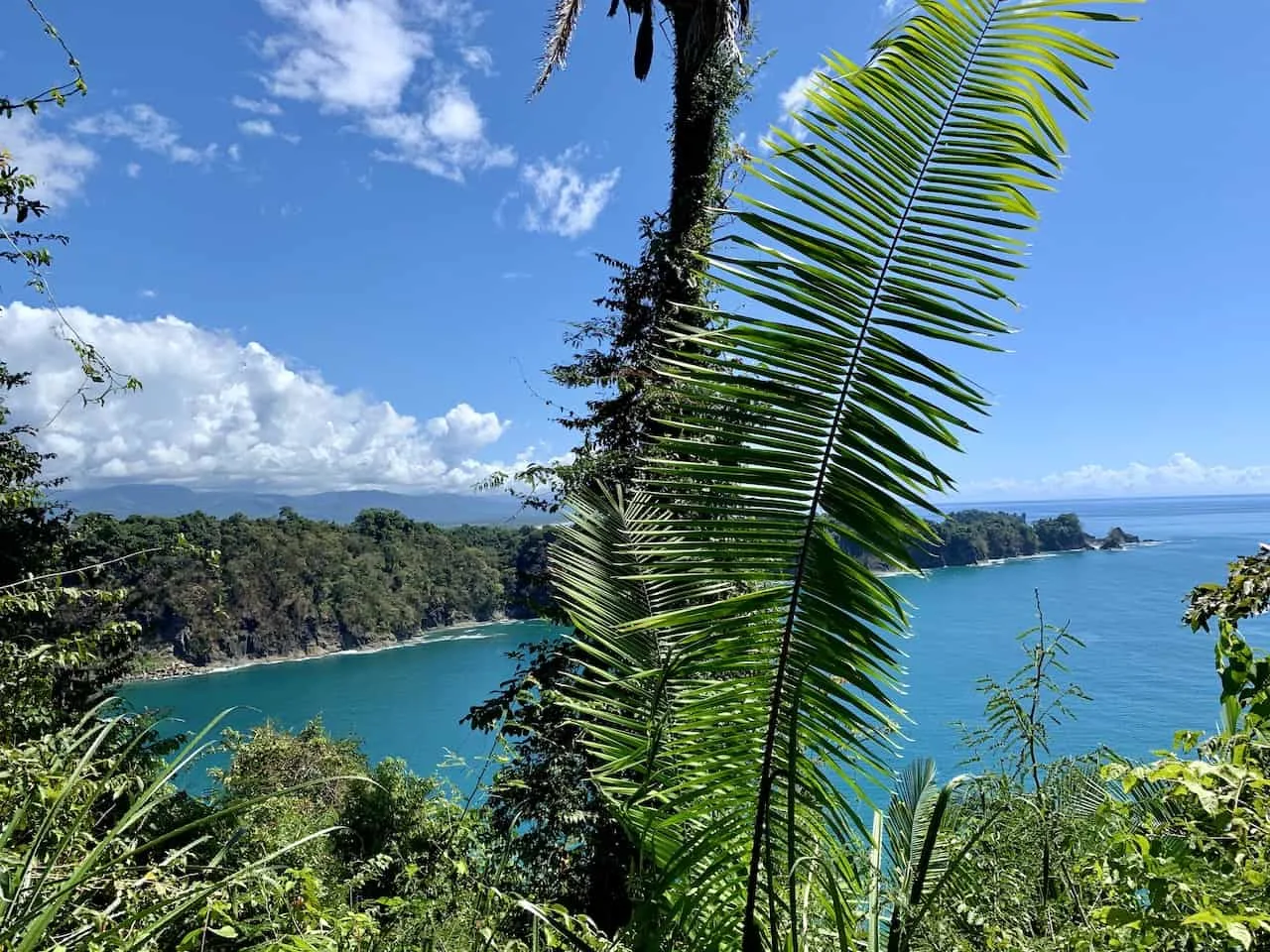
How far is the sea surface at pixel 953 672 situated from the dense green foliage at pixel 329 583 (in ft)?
5.55

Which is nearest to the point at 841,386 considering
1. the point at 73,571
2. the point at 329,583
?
the point at 73,571

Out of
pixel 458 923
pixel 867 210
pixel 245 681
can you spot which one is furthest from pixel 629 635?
→ pixel 245 681

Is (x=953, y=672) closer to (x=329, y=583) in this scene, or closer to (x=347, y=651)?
(x=329, y=583)

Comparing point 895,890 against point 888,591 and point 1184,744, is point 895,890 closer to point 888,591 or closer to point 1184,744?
point 888,591

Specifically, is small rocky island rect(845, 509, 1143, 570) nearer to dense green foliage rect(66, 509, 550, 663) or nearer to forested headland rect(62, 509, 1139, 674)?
forested headland rect(62, 509, 1139, 674)

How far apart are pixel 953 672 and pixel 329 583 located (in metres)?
33.5

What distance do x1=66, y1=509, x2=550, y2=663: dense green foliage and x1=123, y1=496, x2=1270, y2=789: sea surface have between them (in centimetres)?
169

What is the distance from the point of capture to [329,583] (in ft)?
141

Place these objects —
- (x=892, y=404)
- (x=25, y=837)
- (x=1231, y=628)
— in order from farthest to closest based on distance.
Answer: (x=25, y=837) < (x=1231, y=628) < (x=892, y=404)

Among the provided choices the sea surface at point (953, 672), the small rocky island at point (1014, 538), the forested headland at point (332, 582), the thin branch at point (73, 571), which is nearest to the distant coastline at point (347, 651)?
the forested headland at point (332, 582)

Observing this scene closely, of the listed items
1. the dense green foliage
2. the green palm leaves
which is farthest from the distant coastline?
the green palm leaves

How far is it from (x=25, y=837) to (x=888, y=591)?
6.67 ft

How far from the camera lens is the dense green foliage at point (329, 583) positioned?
3626 centimetres

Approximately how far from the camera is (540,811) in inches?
196
